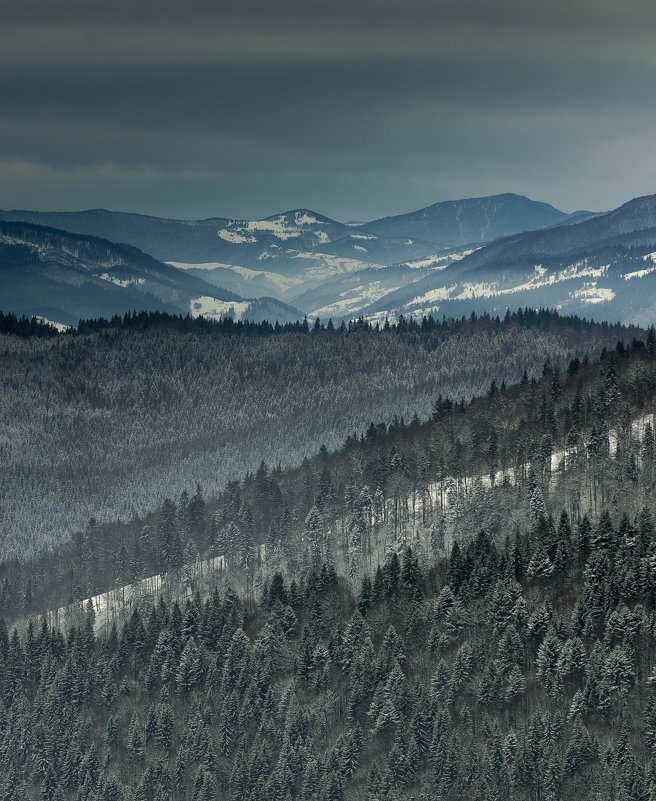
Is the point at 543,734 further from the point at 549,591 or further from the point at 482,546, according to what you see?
the point at 482,546

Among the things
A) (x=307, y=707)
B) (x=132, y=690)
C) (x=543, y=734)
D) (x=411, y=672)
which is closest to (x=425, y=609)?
(x=411, y=672)

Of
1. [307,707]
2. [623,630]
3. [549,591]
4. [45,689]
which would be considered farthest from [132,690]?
[623,630]

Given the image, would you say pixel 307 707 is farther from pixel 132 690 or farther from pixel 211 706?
pixel 132 690

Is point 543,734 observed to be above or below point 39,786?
above

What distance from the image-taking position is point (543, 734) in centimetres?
14050

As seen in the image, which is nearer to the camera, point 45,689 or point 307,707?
point 307,707

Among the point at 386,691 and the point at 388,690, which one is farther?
the point at 388,690

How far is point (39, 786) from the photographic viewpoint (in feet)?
593

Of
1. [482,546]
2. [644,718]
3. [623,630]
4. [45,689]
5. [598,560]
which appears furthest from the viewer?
[45,689]

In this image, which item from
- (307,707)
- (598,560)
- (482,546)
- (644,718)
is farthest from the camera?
(482,546)

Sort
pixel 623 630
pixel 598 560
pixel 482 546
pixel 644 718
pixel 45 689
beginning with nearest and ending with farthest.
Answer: pixel 644 718
pixel 623 630
pixel 598 560
pixel 482 546
pixel 45 689

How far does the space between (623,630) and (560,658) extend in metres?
8.35

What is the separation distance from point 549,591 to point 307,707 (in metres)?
37.7

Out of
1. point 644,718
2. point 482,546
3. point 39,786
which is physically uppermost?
point 482,546
